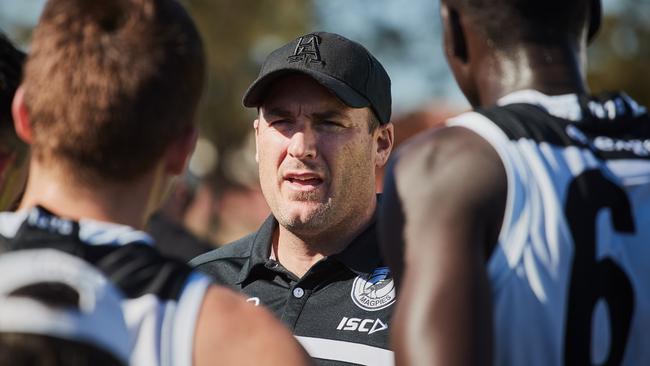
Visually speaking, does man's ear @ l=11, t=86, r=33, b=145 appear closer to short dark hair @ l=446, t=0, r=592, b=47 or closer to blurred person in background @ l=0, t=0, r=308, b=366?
blurred person in background @ l=0, t=0, r=308, b=366

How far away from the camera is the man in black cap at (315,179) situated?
396cm

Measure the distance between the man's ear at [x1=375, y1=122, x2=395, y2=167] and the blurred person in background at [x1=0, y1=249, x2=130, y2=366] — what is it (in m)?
2.28

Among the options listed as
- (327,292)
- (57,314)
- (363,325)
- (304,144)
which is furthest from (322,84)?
(57,314)

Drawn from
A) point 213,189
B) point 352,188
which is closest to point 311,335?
point 352,188

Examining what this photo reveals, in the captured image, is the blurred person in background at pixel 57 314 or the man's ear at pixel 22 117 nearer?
the blurred person in background at pixel 57 314

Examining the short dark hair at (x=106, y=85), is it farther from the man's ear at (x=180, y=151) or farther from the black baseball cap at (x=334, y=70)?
the black baseball cap at (x=334, y=70)

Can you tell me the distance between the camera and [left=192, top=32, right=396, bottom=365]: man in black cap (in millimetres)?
3965

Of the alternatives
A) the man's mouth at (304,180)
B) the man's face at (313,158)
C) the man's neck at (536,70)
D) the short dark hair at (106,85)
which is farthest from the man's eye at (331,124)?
the short dark hair at (106,85)

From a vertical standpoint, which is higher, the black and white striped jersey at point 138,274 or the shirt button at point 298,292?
the black and white striped jersey at point 138,274

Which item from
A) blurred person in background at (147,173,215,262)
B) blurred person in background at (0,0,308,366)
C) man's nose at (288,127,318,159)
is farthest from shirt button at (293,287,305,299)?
blurred person in background at (147,173,215,262)

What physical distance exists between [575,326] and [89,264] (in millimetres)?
1055

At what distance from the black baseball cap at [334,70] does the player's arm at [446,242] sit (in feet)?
5.37

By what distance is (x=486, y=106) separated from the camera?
259 centimetres

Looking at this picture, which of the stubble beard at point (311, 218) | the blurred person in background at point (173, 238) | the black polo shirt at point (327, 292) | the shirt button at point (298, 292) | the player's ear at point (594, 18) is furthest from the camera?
the blurred person in background at point (173, 238)
